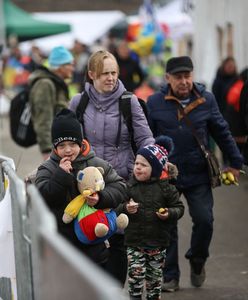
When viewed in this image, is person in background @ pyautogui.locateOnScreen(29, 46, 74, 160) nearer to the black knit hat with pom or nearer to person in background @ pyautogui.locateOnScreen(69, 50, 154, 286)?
person in background @ pyautogui.locateOnScreen(69, 50, 154, 286)

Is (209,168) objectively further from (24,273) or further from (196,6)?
(196,6)

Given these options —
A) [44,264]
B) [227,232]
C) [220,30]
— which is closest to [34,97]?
[227,232]

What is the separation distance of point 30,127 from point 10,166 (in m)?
4.18

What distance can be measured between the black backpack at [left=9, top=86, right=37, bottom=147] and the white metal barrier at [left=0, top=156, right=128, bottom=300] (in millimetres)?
3963

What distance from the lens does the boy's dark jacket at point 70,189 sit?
208 inches

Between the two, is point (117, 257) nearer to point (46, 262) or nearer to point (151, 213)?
point (151, 213)

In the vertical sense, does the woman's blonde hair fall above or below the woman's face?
above

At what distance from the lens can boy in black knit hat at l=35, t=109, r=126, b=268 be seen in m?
5.30

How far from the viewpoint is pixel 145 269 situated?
613cm

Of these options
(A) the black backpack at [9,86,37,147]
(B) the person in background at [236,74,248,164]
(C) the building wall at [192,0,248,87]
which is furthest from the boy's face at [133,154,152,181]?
(C) the building wall at [192,0,248,87]

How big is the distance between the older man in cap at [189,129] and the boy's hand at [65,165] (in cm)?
173

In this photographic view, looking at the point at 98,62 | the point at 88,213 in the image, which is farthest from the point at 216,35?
the point at 88,213

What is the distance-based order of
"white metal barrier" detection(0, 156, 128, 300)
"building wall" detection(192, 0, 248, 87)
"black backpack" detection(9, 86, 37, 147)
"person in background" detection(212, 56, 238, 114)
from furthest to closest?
1. "building wall" detection(192, 0, 248, 87)
2. "person in background" detection(212, 56, 238, 114)
3. "black backpack" detection(9, 86, 37, 147)
4. "white metal barrier" detection(0, 156, 128, 300)

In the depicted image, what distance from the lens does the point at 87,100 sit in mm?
6410
